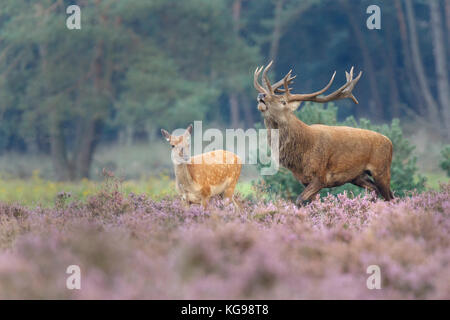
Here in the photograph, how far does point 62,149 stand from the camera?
20.5 meters

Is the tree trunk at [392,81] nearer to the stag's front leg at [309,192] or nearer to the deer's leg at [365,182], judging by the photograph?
the deer's leg at [365,182]

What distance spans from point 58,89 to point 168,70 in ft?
12.3

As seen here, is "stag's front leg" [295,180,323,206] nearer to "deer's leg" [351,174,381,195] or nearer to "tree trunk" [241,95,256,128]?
"deer's leg" [351,174,381,195]

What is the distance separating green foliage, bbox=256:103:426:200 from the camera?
1035 cm

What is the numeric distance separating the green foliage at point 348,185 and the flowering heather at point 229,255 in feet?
13.1

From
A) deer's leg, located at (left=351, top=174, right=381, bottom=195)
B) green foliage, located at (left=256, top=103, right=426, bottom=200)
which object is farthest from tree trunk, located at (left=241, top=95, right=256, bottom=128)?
deer's leg, located at (left=351, top=174, right=381, bottom=195)

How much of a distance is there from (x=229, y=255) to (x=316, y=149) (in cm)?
302

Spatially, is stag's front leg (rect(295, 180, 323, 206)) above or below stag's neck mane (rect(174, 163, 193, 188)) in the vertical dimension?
below

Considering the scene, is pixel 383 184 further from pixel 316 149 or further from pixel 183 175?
pixel 183 175

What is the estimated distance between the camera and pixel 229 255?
4.77 meters

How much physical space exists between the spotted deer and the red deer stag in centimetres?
80

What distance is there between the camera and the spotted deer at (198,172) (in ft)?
23.3

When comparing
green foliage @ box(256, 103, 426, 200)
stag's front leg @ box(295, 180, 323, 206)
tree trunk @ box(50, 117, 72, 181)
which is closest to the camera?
stag's front leg @ box(295, 180, 323, 206)
